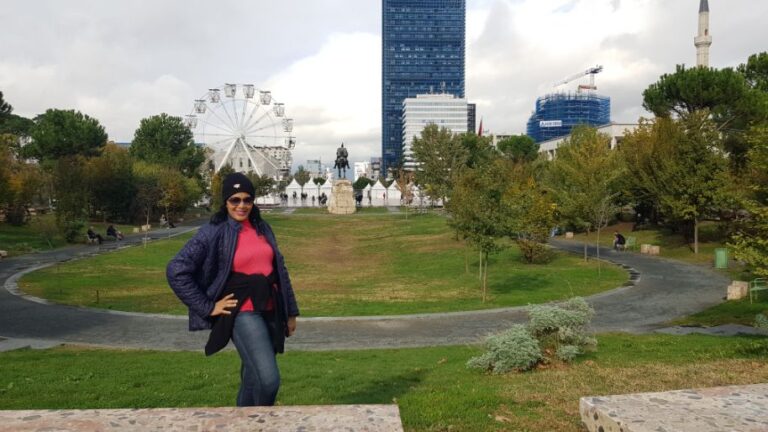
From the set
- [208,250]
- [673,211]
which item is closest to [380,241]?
[673,211]

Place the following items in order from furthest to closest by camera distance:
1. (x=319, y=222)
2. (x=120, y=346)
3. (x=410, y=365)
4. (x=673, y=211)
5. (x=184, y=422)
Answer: (x=319, y=222)
(x=673, y=211)
(x=120, y=346)
(x=410, y=365)
(x=184, y=422)

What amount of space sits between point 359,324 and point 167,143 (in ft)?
250

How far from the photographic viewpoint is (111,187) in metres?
50.5

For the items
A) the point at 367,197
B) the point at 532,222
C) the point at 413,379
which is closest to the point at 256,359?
the point at 413,379

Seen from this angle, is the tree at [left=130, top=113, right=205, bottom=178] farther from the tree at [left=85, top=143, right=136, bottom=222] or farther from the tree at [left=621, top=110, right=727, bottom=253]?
the tree at [left=621, top=110, right=727, bottom=253]

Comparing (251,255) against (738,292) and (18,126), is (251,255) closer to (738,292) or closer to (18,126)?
(738,292)

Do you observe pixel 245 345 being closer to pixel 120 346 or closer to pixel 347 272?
pixel 120 346

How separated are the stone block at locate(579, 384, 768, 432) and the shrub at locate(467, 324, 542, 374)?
4.12 meters

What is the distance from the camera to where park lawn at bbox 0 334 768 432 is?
598 cm

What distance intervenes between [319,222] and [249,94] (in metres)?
35.3

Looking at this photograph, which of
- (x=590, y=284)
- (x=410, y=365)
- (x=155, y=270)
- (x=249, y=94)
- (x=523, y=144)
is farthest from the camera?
(x=249, y=94)

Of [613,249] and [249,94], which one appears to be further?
[249,94]

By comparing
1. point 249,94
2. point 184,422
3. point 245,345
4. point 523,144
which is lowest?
point 184,422

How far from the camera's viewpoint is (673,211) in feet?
96.5
